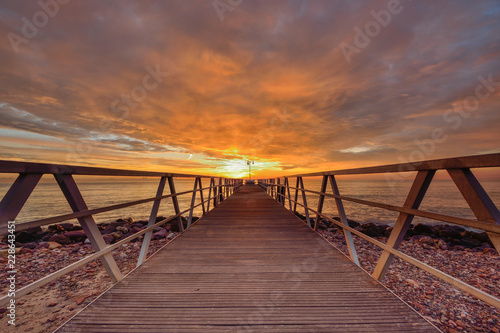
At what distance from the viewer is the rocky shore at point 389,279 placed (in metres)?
4.03

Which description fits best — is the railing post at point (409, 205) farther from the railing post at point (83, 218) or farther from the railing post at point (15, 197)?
the railing post at point (15, 197)

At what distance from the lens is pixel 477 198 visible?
1518 millimetres

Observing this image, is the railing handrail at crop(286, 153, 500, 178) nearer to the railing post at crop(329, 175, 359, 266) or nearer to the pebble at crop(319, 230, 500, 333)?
the railing post at crop(329, 175, 359, 266)

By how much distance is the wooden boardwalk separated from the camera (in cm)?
175

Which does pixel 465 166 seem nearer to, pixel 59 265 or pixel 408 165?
pixel 408 165

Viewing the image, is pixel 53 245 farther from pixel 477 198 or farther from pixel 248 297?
pixel 477 198

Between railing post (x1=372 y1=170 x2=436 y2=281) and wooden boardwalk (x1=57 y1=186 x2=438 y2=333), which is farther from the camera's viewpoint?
railing post (x1=372 y1=170 x2=436 y2=281)

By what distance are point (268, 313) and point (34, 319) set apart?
16.1 feet

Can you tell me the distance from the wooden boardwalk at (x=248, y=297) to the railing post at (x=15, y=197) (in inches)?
38.3

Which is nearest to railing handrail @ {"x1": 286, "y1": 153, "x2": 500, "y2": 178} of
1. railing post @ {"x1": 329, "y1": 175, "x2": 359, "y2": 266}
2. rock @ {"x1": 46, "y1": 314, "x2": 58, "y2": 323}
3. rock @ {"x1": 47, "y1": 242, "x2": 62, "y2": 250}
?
railing post @ {"x1": 329, "y1": 175, "x2": 359, "y2": 266}

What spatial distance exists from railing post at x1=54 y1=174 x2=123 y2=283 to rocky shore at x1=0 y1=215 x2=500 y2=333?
9.33 ft

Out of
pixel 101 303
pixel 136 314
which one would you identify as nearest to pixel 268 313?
pixel 136 314

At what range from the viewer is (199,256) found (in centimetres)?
334

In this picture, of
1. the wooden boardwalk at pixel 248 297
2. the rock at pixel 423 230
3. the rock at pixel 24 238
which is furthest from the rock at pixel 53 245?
the rock at pixel 423 230
